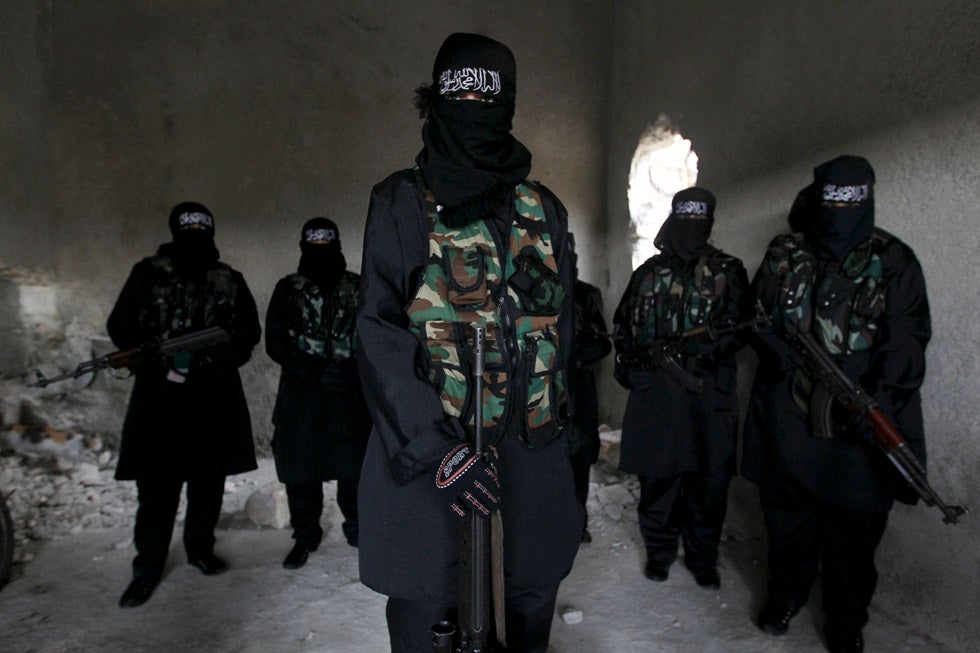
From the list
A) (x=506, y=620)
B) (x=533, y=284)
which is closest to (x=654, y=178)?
(x=533, y=284)

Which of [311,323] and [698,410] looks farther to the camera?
[311,323]

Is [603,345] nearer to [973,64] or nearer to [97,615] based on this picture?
[973,64]

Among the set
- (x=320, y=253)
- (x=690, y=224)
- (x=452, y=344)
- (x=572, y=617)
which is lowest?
(x=572, y=617)

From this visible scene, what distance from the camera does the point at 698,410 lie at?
300 cm

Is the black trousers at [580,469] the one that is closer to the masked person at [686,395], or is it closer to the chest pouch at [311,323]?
the masked person at [686,395]

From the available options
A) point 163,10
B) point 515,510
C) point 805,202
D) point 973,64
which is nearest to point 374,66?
point 163,10

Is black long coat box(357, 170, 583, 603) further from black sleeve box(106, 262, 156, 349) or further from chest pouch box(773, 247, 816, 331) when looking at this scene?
black sleeve box(106, 262, 156, 349)

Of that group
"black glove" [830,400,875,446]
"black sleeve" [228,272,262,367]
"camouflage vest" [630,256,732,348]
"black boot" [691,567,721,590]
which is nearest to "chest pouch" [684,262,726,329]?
"camouflage vest" [630,256,732,348]

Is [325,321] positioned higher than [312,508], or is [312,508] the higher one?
[325,321]

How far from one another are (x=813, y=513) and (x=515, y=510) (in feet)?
5.56

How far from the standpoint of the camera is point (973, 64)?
2252mm

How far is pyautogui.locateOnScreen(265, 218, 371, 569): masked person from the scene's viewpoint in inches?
124

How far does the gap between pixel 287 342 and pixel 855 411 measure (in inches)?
104

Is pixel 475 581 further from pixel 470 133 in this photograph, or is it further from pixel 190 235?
pixel 190 235
